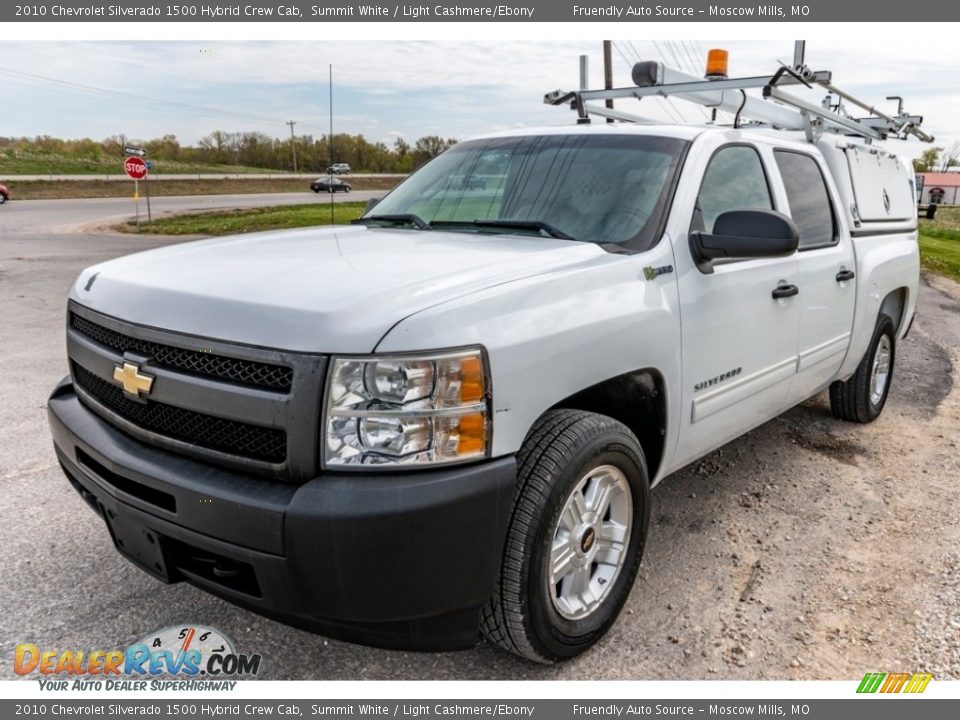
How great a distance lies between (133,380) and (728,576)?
2424 millimetres

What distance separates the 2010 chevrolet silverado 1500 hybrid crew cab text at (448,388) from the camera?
79.3 inches

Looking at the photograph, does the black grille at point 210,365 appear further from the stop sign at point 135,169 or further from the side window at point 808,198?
the stop sign at point 135,169

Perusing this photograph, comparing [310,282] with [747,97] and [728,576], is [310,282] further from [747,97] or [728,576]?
[747,97]

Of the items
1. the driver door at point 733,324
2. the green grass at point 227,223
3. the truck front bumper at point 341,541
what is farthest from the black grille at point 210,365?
the green grass at point 227,223

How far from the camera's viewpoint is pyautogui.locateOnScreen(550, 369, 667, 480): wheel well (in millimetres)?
2719

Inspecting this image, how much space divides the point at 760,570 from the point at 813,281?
5.08ft

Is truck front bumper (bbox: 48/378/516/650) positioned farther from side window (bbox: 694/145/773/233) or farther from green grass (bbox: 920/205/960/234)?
green grass (bbox: 920/205/960/234)

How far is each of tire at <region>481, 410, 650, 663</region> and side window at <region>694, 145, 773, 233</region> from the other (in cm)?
117

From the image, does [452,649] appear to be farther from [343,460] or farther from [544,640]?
[343,460]

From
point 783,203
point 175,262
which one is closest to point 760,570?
point 783,203

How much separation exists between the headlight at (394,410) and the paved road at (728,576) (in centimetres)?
93

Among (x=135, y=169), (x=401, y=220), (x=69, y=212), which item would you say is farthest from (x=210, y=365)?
(x=69, y=212)
